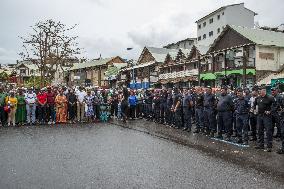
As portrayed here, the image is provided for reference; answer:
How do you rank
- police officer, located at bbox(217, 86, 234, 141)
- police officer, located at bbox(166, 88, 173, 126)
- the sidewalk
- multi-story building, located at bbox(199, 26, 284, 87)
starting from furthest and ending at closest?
multi-story building, located at bbox(199, 26, 284, 87), police officer, located at bbox(166, 88, 173, 126), police officer, located at bbox(217, 86, 234, 141), the sidewalk

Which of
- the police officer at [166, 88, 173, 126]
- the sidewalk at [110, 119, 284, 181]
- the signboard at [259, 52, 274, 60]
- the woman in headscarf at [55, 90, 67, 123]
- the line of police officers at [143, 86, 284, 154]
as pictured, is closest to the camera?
the sidewalk at [110, 119, 284, 181]

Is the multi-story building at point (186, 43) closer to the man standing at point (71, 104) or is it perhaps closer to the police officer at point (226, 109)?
the man standing at point (71, 104)

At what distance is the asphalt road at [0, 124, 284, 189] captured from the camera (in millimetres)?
7277

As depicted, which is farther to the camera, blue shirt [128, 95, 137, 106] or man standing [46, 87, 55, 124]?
blue shirt [128, 95, 137, 106]

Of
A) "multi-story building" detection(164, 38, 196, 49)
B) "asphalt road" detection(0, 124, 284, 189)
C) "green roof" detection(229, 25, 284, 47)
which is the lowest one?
"asphalt road" detection(0, 124, 284, 189)

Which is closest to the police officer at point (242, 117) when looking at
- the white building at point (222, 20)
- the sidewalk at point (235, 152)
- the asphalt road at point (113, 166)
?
the sidewalk at point (235, 152)

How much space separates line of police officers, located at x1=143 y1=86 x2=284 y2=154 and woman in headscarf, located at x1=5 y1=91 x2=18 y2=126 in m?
7.54

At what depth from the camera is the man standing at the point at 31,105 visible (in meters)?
19.4

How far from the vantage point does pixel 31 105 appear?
→ 19.5m

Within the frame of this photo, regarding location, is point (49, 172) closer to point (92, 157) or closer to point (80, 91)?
point (92, 157)

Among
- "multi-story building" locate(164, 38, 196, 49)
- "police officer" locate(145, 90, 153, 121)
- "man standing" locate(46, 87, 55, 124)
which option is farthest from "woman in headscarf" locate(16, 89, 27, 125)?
"multi-story building" locate(164, 38, 196, 49)

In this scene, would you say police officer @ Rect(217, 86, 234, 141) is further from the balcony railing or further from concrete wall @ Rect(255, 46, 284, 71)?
the balcony railing

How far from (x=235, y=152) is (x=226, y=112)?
104 inches

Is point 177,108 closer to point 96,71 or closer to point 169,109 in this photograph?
point 169,109
